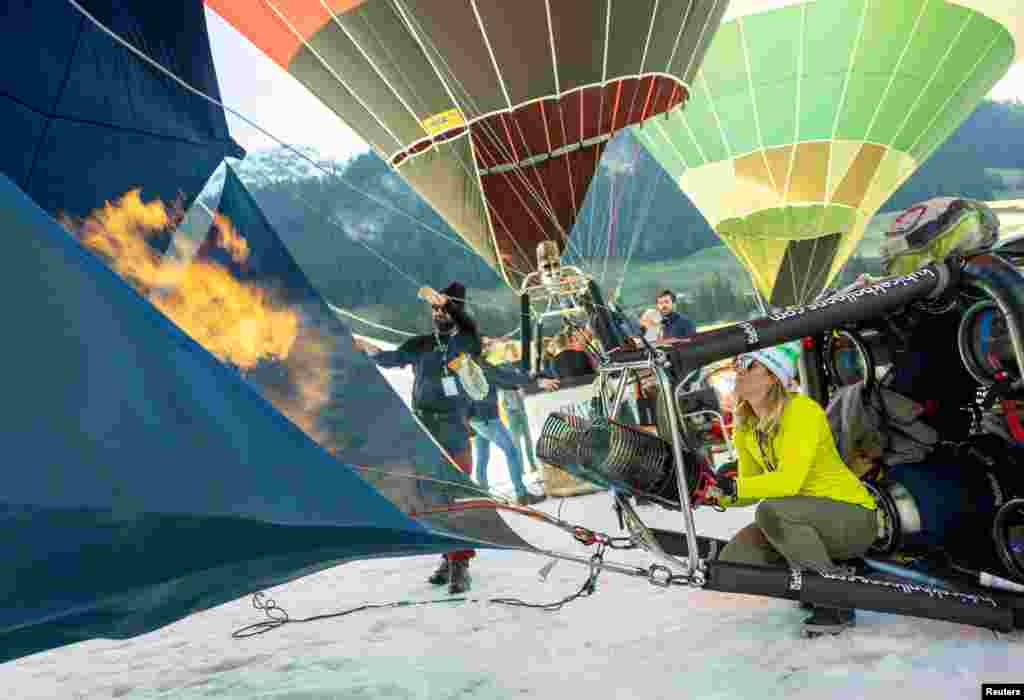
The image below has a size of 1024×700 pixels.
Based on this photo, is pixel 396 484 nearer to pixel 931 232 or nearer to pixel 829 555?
pixel 829 555

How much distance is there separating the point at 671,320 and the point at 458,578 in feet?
12.1

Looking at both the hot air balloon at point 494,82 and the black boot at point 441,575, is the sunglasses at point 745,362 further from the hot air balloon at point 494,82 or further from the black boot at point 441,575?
the hot air balloon at point 494,82

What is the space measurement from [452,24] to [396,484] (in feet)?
20.5

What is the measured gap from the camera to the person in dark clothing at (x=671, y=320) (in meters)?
6.66

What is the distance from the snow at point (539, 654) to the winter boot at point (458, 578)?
0.09 m

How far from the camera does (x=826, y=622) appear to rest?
2.48 m

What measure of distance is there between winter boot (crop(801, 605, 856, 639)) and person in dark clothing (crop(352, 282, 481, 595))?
246 cm

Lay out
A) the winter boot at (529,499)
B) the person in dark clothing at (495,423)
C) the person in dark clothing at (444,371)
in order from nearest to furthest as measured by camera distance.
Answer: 1. the person in dark clothing at (444,371)
2. the person in dark clothing at (495,423)
3. the winter boot at (529,499)

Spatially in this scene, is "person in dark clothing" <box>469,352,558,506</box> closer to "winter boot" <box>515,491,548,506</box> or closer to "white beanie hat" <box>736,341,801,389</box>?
"winter boot" <box>515,491,548,506</box>

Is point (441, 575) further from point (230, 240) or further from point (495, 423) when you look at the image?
point (495, 423)

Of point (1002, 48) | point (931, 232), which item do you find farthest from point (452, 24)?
point (1002, 48)

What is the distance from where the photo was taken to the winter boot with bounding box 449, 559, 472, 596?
11.6 feet

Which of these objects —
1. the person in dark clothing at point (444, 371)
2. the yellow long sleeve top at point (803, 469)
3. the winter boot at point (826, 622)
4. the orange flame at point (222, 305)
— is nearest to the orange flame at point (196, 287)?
the orange flame at point (222, 305)

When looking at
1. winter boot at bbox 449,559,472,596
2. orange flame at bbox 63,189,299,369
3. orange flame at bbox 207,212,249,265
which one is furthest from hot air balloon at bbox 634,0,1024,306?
orange flame at bbox 63,189,299,369
